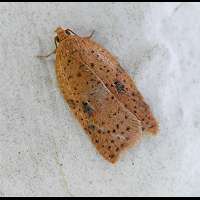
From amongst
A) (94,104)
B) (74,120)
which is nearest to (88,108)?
(94,104)

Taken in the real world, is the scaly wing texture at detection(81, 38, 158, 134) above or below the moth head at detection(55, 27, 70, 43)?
below

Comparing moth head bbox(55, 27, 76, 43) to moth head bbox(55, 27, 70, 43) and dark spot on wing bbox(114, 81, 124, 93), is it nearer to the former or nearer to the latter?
moth head bbox(55, 27, 70, 43)

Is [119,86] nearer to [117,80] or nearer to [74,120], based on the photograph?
[117,80]

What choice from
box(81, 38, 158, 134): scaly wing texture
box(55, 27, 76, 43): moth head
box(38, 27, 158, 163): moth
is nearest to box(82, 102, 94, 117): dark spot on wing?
box(38, 27, 158, 163): moth

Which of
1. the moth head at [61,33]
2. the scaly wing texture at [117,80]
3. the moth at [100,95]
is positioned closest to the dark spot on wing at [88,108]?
the moth at [100,95]

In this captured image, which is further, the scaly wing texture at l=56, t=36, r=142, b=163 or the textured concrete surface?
the textured concrete surface

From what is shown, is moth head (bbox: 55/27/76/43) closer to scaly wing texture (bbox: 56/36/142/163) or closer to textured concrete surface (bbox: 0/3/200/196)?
scaly wing texture (bbox: 56/36/142/163)

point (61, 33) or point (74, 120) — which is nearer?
point (61, 33)
